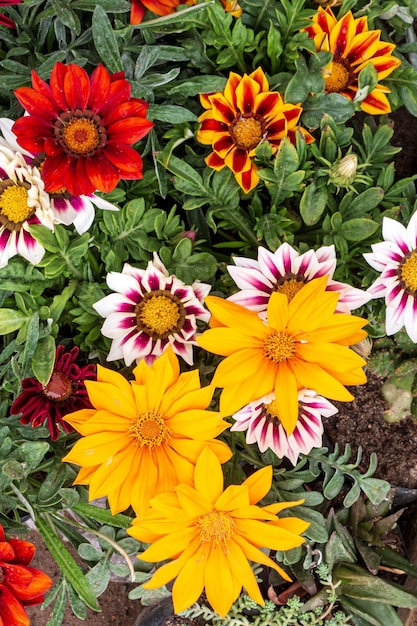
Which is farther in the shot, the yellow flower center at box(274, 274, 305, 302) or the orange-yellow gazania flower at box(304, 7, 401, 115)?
the orange-yellow gazania flower at box(304, 7, 401, 115)

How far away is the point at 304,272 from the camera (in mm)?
1019

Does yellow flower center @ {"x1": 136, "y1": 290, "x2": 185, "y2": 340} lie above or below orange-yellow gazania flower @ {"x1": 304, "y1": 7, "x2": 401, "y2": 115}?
below

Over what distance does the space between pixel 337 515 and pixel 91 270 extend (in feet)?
2.74

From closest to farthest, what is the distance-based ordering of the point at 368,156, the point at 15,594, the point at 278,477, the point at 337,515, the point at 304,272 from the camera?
the point at 15,594 → the point at 304,272 → the point at 368,156 → the point at 278,477 → the point at 337,515

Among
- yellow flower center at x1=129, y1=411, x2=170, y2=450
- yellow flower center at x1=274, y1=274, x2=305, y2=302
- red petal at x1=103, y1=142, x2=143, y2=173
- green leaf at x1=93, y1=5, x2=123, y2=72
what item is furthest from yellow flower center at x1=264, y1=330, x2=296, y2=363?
green leaf at x1=93, y1=5, x2=123, y2=72

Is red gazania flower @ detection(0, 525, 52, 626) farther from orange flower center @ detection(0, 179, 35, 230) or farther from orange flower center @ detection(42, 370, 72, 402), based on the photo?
orange flower center @ detection(0, 179, 35, 230)

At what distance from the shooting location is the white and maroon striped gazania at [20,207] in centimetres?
99

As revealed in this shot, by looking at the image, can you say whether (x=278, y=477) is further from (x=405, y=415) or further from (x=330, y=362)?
(x=330, y=362)

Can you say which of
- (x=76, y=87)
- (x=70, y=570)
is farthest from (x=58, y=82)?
(x=70, y=570)

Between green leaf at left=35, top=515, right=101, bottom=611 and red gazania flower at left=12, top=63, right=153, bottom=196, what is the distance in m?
0.63

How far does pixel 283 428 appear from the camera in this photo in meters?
1.10

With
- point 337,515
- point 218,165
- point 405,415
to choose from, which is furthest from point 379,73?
point 337,515

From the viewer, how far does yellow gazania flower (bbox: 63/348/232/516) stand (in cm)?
96

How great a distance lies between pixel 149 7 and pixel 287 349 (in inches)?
24.3
